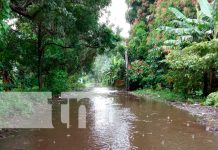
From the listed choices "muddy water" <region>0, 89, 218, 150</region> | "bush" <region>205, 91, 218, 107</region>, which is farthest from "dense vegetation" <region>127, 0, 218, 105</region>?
"muddy water" <region>0, 89, 218, 150</region>

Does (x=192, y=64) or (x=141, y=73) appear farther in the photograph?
(x=141, y=73)

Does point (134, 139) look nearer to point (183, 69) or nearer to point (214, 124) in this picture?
point (214, 124)

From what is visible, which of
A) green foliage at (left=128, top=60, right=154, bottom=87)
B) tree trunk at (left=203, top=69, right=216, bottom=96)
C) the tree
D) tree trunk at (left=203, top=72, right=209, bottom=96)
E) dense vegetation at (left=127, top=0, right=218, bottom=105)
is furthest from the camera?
green foliage at (left=128, top=60, right=154, bottom=87)

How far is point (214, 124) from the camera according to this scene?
920 cm

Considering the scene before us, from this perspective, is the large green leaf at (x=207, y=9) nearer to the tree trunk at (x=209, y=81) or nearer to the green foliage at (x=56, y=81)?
the tree trunk at (x=209, y=81)

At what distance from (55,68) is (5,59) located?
540cm

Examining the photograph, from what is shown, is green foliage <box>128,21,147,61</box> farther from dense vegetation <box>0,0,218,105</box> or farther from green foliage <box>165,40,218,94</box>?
green foliage <box>165,40,218,94</box>

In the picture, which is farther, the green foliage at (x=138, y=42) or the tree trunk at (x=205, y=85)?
the green foliage at (x=138, y=42)

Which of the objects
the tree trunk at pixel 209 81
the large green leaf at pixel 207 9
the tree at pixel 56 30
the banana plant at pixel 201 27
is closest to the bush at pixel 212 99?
the tree trunk at pixel 209 81

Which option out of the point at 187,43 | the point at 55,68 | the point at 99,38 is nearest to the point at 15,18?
the point at 99,38

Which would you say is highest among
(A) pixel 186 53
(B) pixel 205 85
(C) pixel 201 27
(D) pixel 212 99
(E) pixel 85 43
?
(C) pixel 201 27

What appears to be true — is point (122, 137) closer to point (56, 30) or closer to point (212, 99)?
point (212, 99)

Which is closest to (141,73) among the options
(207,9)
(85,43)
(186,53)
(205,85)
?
(85,43)

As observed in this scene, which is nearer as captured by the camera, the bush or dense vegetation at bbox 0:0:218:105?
dense vegetation at bbox 0:0:218:105
